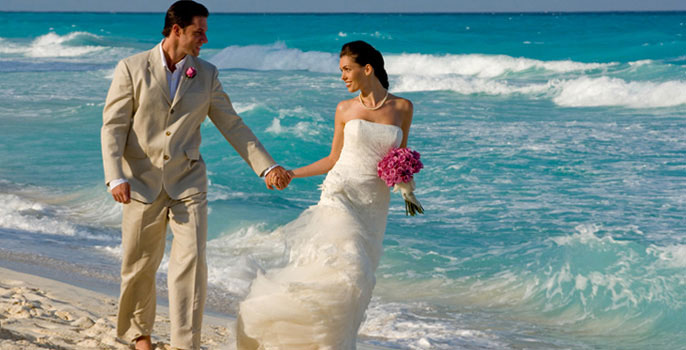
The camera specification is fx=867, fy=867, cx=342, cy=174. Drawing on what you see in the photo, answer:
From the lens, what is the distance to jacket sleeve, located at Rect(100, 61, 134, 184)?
4148 mm

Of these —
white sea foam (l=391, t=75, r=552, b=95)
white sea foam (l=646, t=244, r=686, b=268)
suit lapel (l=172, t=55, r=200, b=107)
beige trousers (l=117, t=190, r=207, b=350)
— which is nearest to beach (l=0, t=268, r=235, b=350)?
beige trousers (l=117, t=190, r=207, b=350)

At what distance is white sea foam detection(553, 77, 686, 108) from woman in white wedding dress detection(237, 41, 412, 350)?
19.5m

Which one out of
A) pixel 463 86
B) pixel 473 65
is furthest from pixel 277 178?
pixel 473 65

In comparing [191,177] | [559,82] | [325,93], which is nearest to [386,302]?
[191,177]

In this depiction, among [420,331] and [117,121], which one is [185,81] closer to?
[117,121]

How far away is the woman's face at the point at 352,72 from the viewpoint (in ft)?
15.9

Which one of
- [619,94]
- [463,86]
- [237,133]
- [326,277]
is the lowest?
[326,277]

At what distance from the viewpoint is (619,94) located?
24359 mm

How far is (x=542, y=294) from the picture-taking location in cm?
804

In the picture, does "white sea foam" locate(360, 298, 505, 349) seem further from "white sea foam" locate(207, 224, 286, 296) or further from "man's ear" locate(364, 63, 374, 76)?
"man's ear" locate(364, 63, 374, 76)

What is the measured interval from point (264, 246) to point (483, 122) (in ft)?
37.0

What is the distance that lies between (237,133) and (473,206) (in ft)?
23.6

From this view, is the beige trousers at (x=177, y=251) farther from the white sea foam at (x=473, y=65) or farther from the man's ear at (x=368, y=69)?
the white sea foam at (x=473, y=65)

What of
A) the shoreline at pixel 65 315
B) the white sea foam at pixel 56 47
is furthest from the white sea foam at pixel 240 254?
the white sea foam at pixel 56 47
